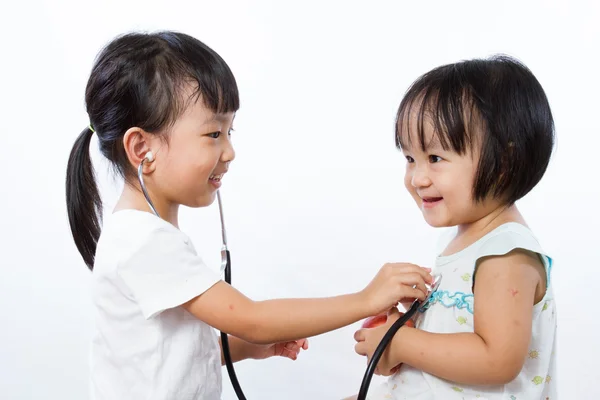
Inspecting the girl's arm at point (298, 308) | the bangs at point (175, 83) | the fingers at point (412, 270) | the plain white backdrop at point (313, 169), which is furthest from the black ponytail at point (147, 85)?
the plain white backdrop at point (313, 169)

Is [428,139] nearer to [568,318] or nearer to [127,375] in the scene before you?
[127,375]

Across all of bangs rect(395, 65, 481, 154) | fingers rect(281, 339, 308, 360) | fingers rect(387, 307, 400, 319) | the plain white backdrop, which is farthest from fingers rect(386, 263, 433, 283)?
the plain white backdrop

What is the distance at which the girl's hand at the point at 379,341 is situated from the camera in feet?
4.83

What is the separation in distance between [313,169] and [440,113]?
1.28 meters

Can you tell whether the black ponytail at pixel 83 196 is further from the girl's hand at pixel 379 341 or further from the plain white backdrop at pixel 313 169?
the plain white backdrop at pixel 313 169

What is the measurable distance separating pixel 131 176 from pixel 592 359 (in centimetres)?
153

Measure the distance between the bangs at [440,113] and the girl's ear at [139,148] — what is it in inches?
18.7

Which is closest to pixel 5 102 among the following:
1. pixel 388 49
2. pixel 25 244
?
pixel 25 244

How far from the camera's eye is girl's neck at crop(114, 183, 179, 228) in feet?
5.02

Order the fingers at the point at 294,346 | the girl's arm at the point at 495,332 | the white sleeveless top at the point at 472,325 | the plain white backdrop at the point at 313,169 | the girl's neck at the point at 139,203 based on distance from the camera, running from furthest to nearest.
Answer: the plain white backdrop at the point at 313,169 < the fingers at the point at 294,346 < the girl's neck at the point at 139,203 < the white sleeveless top at the point at 472,325 < the girl's arm at the point at 495,332

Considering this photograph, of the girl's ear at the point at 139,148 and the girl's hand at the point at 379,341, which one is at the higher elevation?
the girl's ear at the point at 139,148

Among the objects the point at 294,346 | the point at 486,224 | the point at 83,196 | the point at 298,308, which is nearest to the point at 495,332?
the point at 486,224

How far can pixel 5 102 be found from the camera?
2.89 m

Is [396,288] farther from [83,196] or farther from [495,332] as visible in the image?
[83,196]
